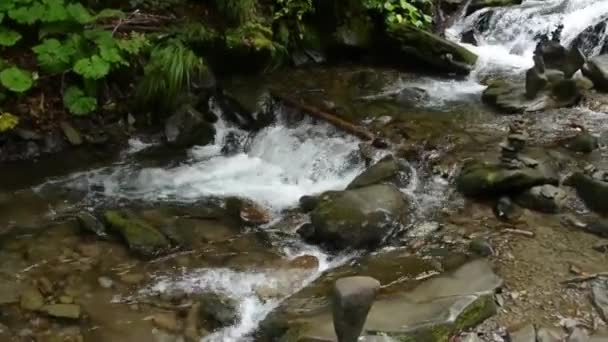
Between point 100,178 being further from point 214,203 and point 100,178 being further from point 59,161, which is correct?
point 214,203

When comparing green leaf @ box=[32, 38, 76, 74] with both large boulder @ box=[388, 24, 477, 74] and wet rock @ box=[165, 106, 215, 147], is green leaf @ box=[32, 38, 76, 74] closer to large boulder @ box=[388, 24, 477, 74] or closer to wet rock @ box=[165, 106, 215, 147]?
wet rock @ box=[165, 106, 215, 147]

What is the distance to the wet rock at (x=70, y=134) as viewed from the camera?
607 centimetres

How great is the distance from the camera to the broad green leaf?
5711 millimetres

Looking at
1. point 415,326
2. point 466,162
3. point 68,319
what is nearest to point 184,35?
point 466,162

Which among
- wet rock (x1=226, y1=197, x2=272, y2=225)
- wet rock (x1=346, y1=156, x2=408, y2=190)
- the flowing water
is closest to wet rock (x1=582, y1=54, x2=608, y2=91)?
the flowing water

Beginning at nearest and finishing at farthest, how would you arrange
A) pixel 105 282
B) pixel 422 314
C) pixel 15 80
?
pixel 422 314, pixel 105 282, pixel 15 80

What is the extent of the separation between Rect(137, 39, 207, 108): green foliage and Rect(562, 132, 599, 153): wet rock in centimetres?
375

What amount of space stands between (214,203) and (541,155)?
114 inches

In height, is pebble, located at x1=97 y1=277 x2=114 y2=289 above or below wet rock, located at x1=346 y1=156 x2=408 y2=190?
below

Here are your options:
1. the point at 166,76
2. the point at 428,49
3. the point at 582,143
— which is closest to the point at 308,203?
the point at 166,76

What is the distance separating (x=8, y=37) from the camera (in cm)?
585

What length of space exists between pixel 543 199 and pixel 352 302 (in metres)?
2.90

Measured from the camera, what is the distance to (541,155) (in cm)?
572

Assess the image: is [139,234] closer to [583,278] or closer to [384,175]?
[384,175]
